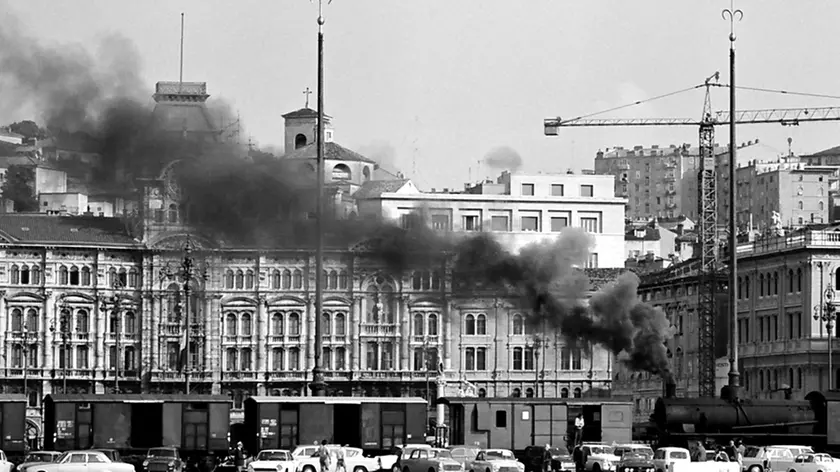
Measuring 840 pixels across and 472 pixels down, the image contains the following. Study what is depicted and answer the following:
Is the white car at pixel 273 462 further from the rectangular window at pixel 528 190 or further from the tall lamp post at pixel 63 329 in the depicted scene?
the rectangular window at pixel 528 190

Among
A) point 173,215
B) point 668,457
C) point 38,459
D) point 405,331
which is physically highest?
point 173,215

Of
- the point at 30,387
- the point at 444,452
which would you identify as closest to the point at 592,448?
the point at 444,452

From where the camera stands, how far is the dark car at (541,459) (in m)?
91.8

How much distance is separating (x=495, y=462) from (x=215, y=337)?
316 ft

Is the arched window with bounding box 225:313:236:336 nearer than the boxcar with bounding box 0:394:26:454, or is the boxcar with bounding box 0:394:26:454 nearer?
the boxcar with bounding box 0:394:26:454

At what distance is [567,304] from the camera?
113m

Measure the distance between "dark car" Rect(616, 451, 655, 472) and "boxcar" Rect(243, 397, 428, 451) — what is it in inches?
497

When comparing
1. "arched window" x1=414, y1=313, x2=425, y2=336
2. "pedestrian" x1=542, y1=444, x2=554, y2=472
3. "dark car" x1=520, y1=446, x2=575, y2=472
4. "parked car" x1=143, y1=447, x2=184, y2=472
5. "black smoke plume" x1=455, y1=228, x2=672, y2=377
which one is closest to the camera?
"parked car" x1=143, y1=447, x2=184, y2=472

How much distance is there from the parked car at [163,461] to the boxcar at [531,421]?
13.6 metres

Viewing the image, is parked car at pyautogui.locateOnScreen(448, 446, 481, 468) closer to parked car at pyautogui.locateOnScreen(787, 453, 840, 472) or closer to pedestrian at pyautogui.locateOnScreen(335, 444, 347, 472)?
pedestrian at pyautogui.locateOnScreen(335, 444, 347, 472)

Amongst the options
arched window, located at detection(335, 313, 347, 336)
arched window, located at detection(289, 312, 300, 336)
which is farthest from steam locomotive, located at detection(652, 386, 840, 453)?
arched window, located at detection(289, 312, 300, 336)

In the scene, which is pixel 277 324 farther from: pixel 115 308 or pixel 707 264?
pixel 707 264

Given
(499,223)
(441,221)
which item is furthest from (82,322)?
(499,223)

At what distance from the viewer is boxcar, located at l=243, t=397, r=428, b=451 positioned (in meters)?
96.1
